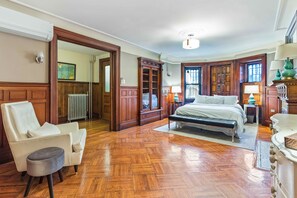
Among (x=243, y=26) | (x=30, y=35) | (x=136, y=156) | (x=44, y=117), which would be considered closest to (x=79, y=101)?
(x=44, y=117)

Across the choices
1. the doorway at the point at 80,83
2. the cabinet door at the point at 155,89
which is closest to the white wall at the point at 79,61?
the doorway at the point at 80,83

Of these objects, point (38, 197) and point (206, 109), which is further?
point (206, 109)

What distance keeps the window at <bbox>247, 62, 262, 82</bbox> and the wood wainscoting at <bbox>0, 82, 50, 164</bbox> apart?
6245 millimetres

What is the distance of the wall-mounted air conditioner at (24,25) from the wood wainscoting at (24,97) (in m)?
0.82

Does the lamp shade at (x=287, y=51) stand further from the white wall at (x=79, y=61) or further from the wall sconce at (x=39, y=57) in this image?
the white wall at (x=79, y=61)

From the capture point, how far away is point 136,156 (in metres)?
2.96

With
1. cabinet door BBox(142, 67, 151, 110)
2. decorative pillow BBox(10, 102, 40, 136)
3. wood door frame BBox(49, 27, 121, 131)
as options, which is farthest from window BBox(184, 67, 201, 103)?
decorative pillow BBox(10, 102, 40, 136)

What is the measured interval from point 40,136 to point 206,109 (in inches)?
146

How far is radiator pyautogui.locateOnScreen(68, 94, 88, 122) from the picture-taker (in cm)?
588

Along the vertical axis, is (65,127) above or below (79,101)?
below

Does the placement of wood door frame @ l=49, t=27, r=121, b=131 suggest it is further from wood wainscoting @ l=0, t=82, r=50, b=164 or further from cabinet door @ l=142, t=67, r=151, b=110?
cabinet door @ l=142, t=67, r=151, b=110

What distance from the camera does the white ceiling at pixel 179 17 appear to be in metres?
Result: 2.75

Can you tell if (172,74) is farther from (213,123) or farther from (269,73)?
(213,123)

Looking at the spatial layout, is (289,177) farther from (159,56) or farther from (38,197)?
(159,56)
